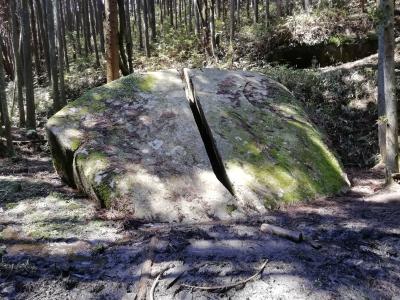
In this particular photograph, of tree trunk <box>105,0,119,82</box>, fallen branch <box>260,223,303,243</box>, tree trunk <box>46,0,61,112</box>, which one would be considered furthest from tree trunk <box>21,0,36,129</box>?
fallen branch <box>260,223,303,243</box>

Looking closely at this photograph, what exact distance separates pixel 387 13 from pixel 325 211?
309 centimetres

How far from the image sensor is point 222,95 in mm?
7164

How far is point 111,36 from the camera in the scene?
8.42 m

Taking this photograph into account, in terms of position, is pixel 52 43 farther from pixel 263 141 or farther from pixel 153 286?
pixel 153 286

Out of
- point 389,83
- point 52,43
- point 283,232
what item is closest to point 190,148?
point 283,232

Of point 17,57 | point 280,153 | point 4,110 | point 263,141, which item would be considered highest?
point 17,57

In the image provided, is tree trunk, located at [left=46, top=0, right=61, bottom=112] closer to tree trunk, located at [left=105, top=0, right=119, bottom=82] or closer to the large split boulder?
tree trunk, located at [left=105, top=0, right=119, bottom=82]

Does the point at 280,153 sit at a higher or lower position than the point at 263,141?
lower

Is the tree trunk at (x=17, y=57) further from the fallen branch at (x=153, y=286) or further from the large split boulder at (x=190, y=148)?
the fallen branch at (x=153, y=286)

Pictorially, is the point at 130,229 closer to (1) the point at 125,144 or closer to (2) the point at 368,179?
(1) the point at 125,144

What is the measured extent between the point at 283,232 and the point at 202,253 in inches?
38.4

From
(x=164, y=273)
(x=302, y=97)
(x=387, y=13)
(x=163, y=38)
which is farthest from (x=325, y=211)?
(x=163, y=38)

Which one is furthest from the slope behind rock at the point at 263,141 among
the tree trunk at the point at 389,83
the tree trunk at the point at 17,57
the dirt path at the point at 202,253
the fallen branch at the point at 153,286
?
the tree trunk at the point at 17,57

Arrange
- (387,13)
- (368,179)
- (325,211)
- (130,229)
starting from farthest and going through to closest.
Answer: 1. (368,179)
2. (387,13)
3. (325,211)
4. (130,229)
